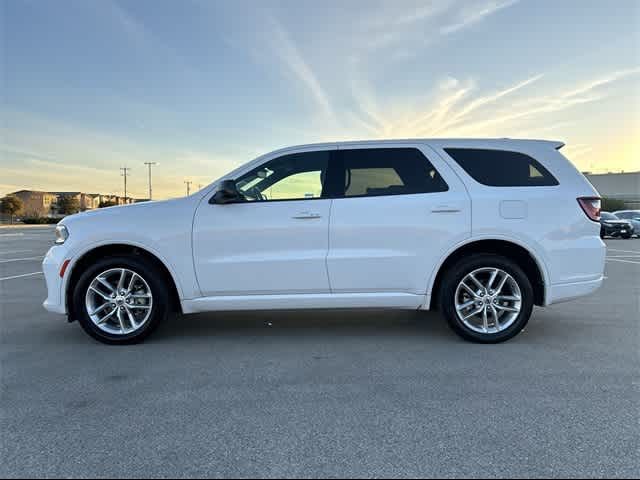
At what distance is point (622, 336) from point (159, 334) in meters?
4.64

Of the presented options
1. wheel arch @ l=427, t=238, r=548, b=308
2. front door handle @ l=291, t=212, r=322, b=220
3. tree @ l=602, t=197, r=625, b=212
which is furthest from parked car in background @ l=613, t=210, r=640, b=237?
tree @ l=602, t=197, r=625, b=212

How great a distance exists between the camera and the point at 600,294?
Result: 6.26 metres

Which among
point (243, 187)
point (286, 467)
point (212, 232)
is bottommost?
point (286, 467)

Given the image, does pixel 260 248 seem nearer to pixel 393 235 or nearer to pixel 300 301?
→ pixel 300 301

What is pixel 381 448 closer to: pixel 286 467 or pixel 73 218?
pixel 286 467

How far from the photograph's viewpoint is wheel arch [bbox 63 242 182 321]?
3.93 metres

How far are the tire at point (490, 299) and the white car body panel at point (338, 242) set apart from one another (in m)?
0.18

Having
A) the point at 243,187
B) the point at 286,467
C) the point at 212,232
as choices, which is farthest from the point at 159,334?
the point at 286,467

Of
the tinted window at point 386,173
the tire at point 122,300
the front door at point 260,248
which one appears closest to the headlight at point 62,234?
the tire at point 122,300

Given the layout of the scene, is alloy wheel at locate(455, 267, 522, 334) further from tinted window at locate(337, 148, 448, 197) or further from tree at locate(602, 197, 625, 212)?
tree at locate(602, 197, 625, 212)

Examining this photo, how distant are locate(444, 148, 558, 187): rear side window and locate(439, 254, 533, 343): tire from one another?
2.43 feet

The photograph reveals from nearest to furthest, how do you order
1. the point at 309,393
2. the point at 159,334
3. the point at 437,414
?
the point at 437,414
the point at 309,393
the point at 159,334

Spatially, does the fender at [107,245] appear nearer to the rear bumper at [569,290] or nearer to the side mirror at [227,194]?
the side mirror at [227,194]

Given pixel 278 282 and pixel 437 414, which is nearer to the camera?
pixel 437 414
